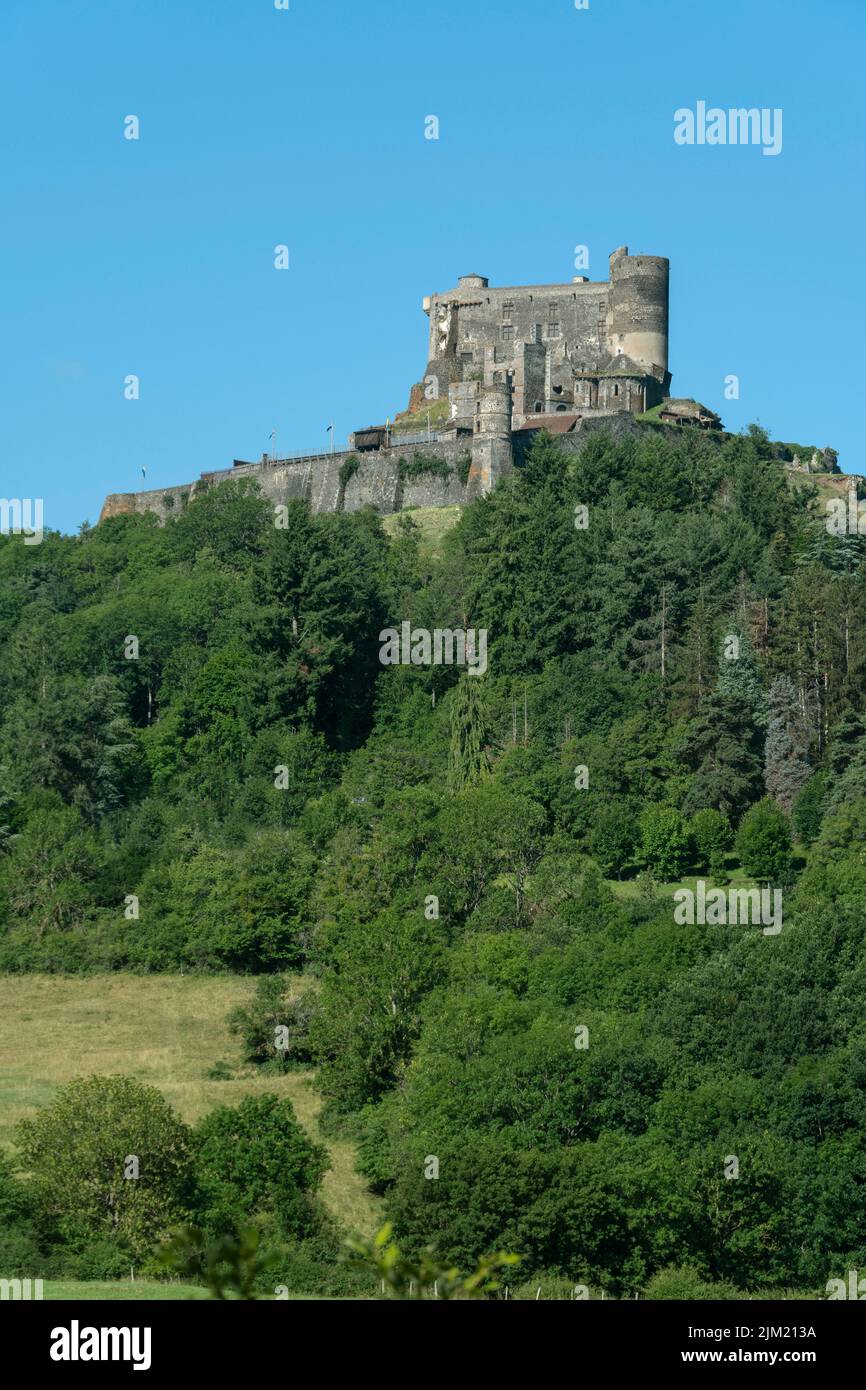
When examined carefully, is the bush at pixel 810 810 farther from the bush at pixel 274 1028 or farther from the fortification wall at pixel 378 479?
the fortification wall at pixel 378 479

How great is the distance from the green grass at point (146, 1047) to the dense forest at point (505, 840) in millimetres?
754

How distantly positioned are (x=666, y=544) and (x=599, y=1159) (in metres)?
33.1

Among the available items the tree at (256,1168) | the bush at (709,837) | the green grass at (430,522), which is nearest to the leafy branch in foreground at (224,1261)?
the tree at (256,1168)

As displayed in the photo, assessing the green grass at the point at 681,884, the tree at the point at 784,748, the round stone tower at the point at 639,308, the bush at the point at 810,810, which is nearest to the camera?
the green grass at the point at 681,884

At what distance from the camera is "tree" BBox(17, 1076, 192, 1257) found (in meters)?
36.8

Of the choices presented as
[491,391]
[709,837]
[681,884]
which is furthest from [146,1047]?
[491,391]

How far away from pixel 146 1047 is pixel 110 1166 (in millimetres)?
11817

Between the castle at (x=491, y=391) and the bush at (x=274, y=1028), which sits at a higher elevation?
the castle at (x=491, y=391)

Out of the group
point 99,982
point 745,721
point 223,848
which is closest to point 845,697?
point 745,721

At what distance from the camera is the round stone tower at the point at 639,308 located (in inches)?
3637

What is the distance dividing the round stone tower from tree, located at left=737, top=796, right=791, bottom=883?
38.8m

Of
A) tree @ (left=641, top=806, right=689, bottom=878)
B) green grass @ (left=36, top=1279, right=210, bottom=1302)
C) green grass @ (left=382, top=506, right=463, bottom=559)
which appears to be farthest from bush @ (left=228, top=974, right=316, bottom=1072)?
green grass @ (left=382, top=506, right=463, bottom=559)

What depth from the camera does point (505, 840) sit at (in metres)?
54.8

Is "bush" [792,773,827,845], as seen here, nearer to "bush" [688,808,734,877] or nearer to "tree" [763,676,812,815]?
"tree" [763,676,812,815]
